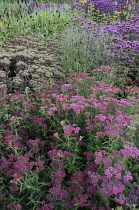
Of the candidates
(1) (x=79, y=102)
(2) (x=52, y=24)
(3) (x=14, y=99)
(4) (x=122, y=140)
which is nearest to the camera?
(4) (x=122, y=140)

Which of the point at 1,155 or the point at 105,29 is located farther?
the point at 105,29

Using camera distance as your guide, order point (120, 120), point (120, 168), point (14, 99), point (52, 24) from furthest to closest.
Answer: point (52, 24), point (14, 99), point (120, 120), point (120, 168)

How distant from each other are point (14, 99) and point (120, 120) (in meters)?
1.43

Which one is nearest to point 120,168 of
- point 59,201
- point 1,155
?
point 59,201

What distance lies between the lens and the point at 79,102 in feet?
8.29

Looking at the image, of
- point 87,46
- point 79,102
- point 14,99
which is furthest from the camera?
point 87,46

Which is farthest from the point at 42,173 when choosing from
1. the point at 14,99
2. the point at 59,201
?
the point at 14,99

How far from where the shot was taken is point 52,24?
704 centimetres

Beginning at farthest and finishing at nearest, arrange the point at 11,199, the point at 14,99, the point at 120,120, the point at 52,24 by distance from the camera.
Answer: the point at 52,24, the point at 14,99, the point at 120,120, the point at 11,199

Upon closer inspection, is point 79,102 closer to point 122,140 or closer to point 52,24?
point 122,140

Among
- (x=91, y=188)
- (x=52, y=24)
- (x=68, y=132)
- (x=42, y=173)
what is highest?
(x=52, y=24)

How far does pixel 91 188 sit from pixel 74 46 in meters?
4.26

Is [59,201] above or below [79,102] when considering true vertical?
below

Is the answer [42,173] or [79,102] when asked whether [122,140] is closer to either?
[79,102]
